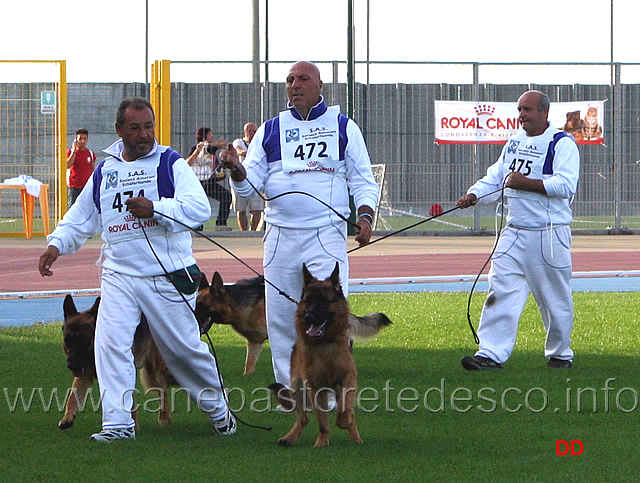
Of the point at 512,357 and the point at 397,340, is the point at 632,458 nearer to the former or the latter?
the point at 512,357

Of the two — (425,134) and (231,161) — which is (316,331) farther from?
(425,134)

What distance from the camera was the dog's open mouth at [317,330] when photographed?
21.5 ft

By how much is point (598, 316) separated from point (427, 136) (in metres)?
16.4

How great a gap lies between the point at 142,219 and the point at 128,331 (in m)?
0.62

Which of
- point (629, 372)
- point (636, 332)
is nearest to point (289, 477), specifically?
point (629, 372)

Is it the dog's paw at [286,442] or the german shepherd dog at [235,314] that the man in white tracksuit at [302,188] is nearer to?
the dog's paw at [286,442]

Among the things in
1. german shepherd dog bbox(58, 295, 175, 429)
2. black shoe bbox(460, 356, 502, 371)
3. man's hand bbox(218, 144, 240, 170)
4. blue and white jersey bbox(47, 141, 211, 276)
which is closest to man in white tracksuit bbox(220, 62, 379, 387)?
man's hand bbox(218, 144, 240, 170)

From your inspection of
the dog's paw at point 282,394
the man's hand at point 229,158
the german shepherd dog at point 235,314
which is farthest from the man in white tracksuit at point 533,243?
the man's hand at point 229,158

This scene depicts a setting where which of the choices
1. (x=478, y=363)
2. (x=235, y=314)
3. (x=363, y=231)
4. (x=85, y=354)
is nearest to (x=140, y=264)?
(x=85, y=354)

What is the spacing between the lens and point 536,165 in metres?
9.34

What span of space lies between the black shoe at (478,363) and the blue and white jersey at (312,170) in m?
2.07

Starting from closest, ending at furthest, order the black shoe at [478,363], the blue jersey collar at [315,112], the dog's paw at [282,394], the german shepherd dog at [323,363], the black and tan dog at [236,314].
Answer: the german shepherd dog at [323,363] → the dog's paw at [282,394] → the blue jersey collar at [315,112] → the black shoe at [478,363] → the black and tan dog at [236,314]

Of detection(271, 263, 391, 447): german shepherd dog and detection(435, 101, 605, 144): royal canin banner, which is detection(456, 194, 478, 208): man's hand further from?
detection(435, 101, 605, 144): royal canin banner

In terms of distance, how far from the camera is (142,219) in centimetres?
650
